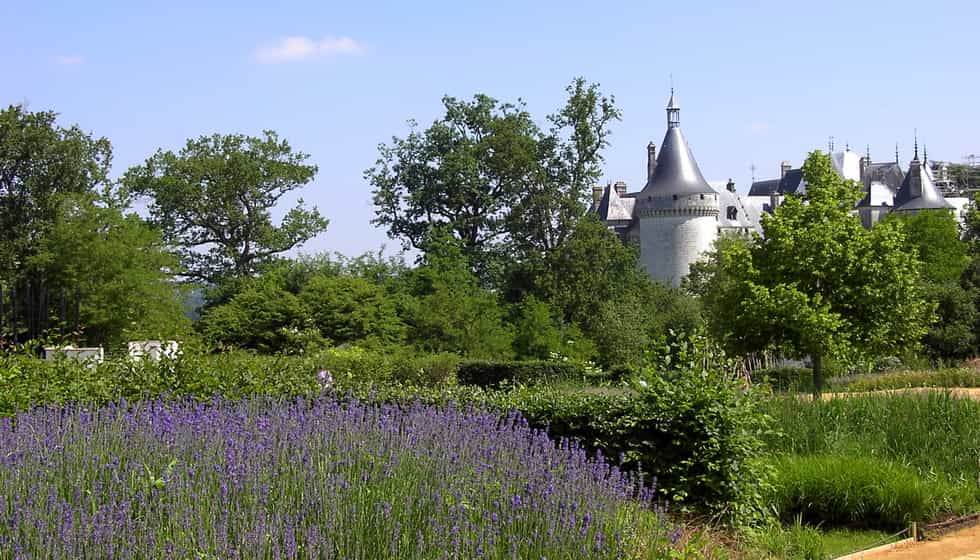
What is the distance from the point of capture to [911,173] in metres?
72.9

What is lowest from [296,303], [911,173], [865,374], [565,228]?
[865,374]

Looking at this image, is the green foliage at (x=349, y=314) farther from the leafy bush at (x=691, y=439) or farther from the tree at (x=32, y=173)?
the leafy bush at (x=691, y=439)

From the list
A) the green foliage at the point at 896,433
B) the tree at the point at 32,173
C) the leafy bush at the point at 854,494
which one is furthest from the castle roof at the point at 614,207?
the leafy bush at the point at 854,494

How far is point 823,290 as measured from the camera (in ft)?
66.4

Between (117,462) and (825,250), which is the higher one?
(825,250)

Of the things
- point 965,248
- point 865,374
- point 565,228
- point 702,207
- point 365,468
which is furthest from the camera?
point 702,207

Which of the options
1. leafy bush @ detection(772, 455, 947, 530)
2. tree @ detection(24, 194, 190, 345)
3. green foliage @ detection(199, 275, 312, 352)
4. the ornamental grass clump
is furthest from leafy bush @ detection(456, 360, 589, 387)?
the ornamental grass clump

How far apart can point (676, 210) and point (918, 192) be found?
57.8ft

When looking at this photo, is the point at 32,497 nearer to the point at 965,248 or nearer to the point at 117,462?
the point at 117,462

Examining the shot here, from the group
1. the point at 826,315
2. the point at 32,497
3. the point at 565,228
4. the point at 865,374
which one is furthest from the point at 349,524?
the point at 565,228

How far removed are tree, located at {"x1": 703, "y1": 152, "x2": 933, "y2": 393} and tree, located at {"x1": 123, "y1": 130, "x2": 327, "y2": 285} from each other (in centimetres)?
2386

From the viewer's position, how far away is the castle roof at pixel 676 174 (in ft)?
223

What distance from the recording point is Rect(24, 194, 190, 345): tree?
31.1 meters

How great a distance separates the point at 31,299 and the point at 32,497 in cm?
3414
